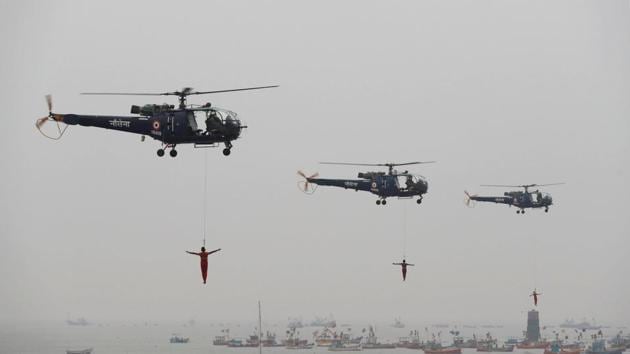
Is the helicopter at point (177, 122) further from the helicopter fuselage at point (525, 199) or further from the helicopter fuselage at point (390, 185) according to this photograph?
the helicopter fuselage at point (525, 199)

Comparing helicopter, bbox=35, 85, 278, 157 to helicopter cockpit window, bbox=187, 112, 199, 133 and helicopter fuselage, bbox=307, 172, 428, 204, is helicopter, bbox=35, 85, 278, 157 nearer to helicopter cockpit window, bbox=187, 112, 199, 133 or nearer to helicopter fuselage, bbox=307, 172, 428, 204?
helicopter cockpit window, bbox=187, 112, 199, 133

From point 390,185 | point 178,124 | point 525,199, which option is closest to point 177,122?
point 178,124

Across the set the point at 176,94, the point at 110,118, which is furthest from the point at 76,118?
the point at 176,94

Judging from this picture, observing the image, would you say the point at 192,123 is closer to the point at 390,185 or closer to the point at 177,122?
the point at 177,122

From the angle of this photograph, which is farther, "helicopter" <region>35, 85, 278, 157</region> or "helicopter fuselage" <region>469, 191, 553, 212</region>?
"helicopter fuselage" <region>469, 191, 553, 212</region>

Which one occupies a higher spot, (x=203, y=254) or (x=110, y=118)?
(x=110, y=118)

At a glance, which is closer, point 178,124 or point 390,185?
point 178,124

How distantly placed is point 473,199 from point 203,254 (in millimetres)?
66626

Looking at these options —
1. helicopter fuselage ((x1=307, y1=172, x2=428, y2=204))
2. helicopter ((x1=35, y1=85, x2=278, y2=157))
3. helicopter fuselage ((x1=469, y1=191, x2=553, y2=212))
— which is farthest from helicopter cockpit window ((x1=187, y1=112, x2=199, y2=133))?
helicopter fuselage ((x1=469, y1=191, x2=553, y2=212))

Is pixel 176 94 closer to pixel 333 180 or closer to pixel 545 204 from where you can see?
pixel 333 180

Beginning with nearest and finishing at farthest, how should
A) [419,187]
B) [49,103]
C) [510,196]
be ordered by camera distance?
[49,103] → [419,187] → [510,196]

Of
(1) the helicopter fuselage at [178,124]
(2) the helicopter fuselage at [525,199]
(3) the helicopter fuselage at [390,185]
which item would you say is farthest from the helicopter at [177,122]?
(2) the helicopter fuselage at [525,199]

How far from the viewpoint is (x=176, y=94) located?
65.8 meters

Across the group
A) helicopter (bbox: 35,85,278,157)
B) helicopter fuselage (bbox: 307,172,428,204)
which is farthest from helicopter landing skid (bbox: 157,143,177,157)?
helicopter fuselage (bbox: 307,172,428,204)
